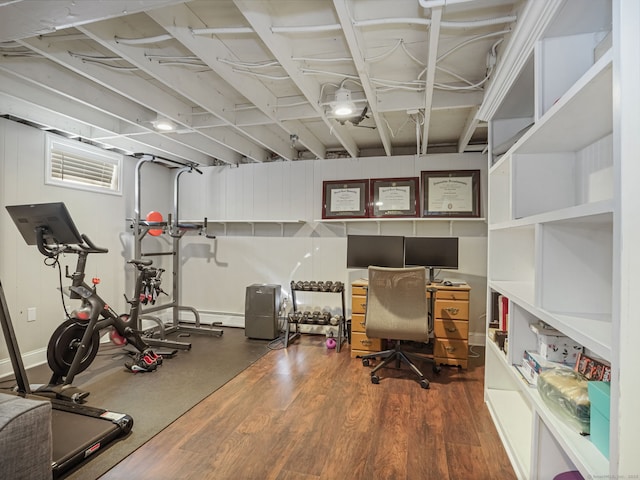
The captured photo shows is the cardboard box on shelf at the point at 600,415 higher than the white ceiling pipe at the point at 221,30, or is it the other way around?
the white ceiling pipe at the point at 221,30

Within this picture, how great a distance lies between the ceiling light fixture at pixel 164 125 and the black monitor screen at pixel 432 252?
267 centimetres

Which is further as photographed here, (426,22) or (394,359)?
(394,359)

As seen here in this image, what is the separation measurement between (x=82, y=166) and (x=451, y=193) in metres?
4.24

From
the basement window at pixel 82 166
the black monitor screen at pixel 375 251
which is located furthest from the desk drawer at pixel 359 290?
the basement window at pixel 82 166

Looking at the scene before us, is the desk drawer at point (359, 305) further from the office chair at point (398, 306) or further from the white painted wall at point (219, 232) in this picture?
the white painted wall at point (219, 232)

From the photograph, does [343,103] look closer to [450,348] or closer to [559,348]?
[559,348]

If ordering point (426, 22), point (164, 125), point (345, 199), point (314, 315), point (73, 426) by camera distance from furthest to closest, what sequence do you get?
point (345, 199) → point (314, 315) → point (164, 125) → point (73, 426) → point (426, 22)

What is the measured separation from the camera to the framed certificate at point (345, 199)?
4172mm

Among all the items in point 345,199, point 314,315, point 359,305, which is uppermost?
point 345,199

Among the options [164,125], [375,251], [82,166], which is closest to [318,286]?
[375,251]

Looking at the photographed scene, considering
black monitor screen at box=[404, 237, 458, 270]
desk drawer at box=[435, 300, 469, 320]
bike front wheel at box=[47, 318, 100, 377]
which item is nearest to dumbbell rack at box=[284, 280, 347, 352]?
black monitor screen at box=[404, 237, 458, 270]

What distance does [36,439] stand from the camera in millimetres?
1174

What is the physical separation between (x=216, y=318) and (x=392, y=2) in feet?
14.2

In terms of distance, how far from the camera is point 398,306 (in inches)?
114
